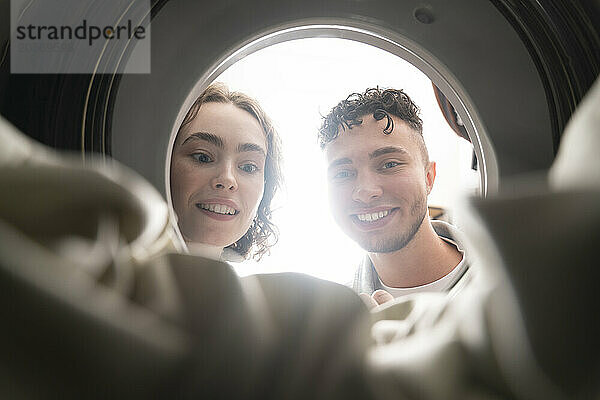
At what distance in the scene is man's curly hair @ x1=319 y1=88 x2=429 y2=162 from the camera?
1003 millimetres

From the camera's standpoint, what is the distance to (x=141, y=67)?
0.51 meters

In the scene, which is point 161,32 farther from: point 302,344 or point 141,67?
point 302,344

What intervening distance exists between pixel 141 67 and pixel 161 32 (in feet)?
0.15

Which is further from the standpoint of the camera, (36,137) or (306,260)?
(306,260)

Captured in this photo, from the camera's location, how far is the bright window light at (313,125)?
0.91m

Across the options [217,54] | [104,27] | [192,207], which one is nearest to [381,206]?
[192,207]

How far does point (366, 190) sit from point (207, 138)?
32 centimetres

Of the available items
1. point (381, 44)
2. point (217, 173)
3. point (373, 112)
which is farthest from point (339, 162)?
point (381, 44)

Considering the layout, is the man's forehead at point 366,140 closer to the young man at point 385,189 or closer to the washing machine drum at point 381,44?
the young man at point 385,189

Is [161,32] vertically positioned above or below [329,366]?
above

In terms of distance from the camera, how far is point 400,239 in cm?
101

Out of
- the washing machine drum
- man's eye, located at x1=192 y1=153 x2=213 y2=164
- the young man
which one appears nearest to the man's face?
the young man

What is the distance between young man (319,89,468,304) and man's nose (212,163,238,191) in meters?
0.19

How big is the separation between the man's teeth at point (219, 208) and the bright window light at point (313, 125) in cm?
11
